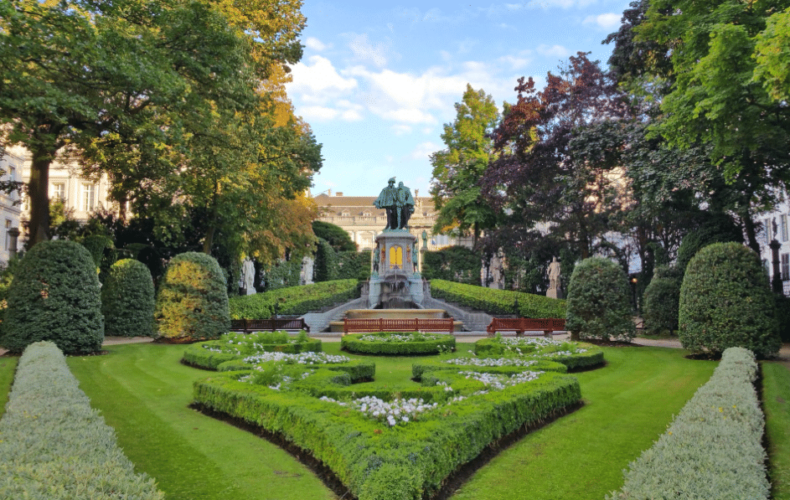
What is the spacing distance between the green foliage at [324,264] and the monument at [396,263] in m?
14.0

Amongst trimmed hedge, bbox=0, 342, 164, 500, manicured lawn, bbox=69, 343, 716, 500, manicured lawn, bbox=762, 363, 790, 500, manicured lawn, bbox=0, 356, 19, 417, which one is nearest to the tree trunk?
manicured lawn, bbox=0, 356, 19, 417

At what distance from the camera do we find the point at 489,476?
4.74 metres

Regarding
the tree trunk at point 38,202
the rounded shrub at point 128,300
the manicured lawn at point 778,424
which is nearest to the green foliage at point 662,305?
the manicured lawn at point 778,424

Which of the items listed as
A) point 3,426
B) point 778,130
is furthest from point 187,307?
point 778,130

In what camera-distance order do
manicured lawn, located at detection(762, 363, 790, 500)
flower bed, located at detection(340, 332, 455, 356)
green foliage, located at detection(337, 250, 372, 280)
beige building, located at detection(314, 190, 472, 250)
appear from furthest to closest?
beige building, located at detection(314, 190, 472, 250)
green foliage, located at detection(337, 250, 372, 280)
flower bed, located at detection(340, 332, 455, 356)
manicured lawn, located at detection(762, 363, 790, 500)

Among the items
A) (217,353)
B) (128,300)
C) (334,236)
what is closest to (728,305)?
(217,353)

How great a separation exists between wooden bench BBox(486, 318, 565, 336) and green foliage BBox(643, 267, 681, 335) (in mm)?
3289

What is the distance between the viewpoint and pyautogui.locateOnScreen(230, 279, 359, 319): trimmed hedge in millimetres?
22094

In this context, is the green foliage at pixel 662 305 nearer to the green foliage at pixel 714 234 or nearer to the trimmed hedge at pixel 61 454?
the green foliage at pixel 714 234

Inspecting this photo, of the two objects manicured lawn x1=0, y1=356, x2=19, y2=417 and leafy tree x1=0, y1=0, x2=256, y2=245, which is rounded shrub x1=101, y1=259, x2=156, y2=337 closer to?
leafy tree x1=0, y1=0, x2=256, y2=245

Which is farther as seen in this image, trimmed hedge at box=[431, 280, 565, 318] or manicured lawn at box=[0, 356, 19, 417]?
trimmed hedge at box=[431, 280, 565, 318]

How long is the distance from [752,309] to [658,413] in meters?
6.06

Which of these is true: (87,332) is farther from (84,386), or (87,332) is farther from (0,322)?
(84,386)

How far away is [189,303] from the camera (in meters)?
15.3
